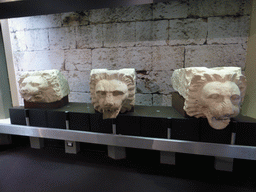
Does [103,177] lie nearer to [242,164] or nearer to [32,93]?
[32,93]

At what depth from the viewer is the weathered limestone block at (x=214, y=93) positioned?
4.23ft

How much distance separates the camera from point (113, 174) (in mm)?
1637

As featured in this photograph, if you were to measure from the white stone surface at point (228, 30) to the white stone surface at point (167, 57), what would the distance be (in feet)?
1.30

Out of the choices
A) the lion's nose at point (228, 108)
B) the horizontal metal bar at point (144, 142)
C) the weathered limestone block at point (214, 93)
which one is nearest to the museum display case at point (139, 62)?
the horizontal metal bar at point (144, 142)

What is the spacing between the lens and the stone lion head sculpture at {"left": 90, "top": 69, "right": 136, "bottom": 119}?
4.94 feet

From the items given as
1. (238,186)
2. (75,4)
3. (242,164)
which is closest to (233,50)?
(242,164)

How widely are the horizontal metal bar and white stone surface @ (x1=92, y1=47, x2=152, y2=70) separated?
1096mm

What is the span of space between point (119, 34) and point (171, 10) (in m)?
0.77

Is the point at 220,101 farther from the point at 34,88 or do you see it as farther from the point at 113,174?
the point at 34,88

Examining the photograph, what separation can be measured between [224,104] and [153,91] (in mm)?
1153

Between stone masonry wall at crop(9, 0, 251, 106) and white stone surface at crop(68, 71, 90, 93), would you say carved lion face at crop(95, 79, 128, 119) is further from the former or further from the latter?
white stone surface at crop(68, 71, 90, 93)

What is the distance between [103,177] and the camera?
1.60 m

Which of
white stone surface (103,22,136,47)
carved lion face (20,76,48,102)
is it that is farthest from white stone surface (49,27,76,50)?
carved lion face (20,76,48,102)

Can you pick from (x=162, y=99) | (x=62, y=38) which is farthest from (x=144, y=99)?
(x=62, y=38)
